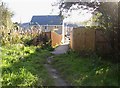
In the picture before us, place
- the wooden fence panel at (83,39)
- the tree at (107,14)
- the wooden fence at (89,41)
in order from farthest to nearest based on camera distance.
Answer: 1. the wooden fence panel at (83,39)
2. the wooden fence at (89,41)
3. the tree at (107,14)

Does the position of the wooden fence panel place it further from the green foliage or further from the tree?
the green foliage

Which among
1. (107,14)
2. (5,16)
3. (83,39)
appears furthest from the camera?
(5,16)

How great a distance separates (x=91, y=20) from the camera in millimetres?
16734

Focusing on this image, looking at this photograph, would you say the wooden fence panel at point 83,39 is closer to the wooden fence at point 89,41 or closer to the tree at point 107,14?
the wooden fence at point 89,41

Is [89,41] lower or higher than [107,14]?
lower

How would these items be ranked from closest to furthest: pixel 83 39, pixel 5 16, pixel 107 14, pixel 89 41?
pixel 107 14 → pixel 89 41 → pixel 83 39 → pixel 5 16

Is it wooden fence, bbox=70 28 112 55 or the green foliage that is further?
the green foliage

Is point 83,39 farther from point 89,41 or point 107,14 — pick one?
point 107,14

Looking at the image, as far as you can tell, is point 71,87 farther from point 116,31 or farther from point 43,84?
point 116,31

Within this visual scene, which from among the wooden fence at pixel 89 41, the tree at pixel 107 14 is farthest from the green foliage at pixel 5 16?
the tree at pixel 107 14

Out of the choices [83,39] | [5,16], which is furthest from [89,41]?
[5,16]

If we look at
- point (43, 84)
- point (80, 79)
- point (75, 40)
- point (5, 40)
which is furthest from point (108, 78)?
point (5, 40)

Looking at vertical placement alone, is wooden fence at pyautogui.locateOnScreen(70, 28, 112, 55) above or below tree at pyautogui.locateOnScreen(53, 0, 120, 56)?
below

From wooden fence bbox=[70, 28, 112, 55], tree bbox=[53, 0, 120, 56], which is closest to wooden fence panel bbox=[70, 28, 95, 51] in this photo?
wooden fence bbox=[70, 28, 112, 55]
